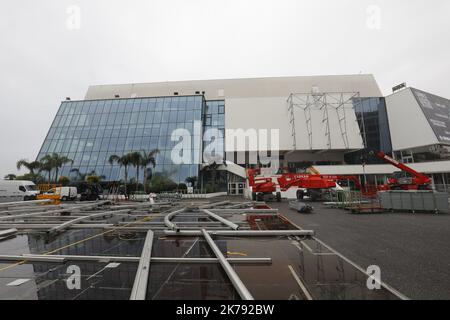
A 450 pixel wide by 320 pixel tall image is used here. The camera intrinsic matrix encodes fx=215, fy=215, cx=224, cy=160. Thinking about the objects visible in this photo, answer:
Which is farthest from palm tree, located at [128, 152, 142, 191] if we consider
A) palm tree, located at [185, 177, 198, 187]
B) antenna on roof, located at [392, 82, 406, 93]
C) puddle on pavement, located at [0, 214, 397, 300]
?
antenna on roof, located at [392, 82, 406, 93]

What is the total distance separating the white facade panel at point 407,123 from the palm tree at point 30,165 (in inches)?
2395

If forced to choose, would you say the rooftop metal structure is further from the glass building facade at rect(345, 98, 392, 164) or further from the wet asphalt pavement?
the glass building facade at rect(345, 98, 392, 164)

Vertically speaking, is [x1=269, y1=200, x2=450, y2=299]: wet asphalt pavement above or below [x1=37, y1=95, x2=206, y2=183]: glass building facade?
below

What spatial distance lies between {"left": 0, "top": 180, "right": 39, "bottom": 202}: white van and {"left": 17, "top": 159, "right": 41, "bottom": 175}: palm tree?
938 centimetres

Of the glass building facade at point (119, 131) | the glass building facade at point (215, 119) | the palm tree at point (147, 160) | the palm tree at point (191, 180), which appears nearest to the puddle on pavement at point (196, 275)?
the palm tree at point (191, 180)

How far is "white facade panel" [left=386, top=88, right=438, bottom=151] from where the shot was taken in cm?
3391

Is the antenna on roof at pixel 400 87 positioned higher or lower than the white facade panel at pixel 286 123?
higher

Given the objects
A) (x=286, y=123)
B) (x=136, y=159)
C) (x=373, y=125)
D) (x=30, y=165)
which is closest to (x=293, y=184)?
(x=286, y=123)

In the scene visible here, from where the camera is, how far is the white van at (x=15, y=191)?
26.2 meters

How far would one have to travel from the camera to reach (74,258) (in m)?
5.38

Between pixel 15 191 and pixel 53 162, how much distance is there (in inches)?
360

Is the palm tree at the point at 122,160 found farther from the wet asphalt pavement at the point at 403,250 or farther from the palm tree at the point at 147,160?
the wet asphalt pavement at the point at 403,250
